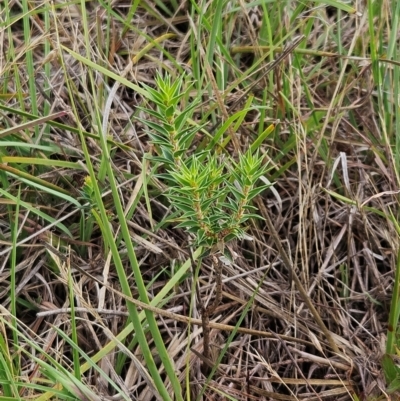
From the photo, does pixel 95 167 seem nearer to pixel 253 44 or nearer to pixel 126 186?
pixel 126 186

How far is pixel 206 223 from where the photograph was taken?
0.92 meters

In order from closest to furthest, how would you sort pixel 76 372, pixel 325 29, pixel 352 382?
1. pixel 76 372
2. pixel 352 382
3. pixel 325 29

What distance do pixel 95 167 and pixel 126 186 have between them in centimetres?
8

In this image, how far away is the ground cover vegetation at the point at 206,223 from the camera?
39.7 inches

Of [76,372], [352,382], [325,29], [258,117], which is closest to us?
[76,372]

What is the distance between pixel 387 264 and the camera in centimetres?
127

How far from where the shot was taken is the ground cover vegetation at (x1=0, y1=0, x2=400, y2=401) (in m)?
1.01

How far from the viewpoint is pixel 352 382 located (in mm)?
1093

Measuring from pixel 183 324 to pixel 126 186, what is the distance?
323mm

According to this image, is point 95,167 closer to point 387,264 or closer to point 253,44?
point 253,44

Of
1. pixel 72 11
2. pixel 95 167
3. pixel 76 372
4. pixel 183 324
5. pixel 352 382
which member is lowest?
pixel 352 382

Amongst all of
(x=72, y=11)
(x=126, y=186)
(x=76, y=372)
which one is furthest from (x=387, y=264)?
(x=72, y=11)

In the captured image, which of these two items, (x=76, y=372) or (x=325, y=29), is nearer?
(x=76, y=372)

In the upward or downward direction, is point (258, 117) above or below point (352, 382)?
above
